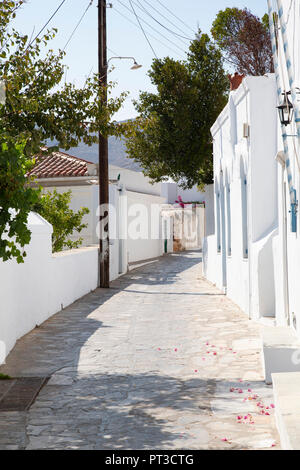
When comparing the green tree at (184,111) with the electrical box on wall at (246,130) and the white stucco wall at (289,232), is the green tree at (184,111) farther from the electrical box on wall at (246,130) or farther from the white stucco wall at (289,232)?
the white stucco wall at (289,232)

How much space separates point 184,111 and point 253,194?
14944 millimetres

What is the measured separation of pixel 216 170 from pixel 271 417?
44.4 feet

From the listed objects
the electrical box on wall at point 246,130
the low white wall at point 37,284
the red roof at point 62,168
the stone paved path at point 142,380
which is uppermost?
the red roof at point 62,168

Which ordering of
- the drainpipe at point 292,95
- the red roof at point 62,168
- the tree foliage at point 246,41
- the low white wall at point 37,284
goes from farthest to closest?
1. the tree foliage at point 246,41
2. the red roof at point 62,168
3. the low white wall at point 37,284
4. the drainpipe at point 292,95

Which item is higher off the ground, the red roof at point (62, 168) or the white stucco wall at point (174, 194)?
the white stucco wall at point (174, 194)

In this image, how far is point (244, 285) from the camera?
13.8 metres

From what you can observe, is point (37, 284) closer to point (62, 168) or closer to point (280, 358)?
point (280, 358)

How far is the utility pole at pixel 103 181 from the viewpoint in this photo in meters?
19.2

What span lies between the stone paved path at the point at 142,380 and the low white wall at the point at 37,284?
11.5 inches

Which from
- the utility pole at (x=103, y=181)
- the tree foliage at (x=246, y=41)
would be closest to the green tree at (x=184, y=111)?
the tree foliage at (x=246, y=41)

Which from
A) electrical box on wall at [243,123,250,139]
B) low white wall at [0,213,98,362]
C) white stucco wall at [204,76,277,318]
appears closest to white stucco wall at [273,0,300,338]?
white stucco wall at [204,76,277,318]

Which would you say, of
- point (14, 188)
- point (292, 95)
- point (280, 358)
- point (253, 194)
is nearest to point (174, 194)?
point (253, 194)
